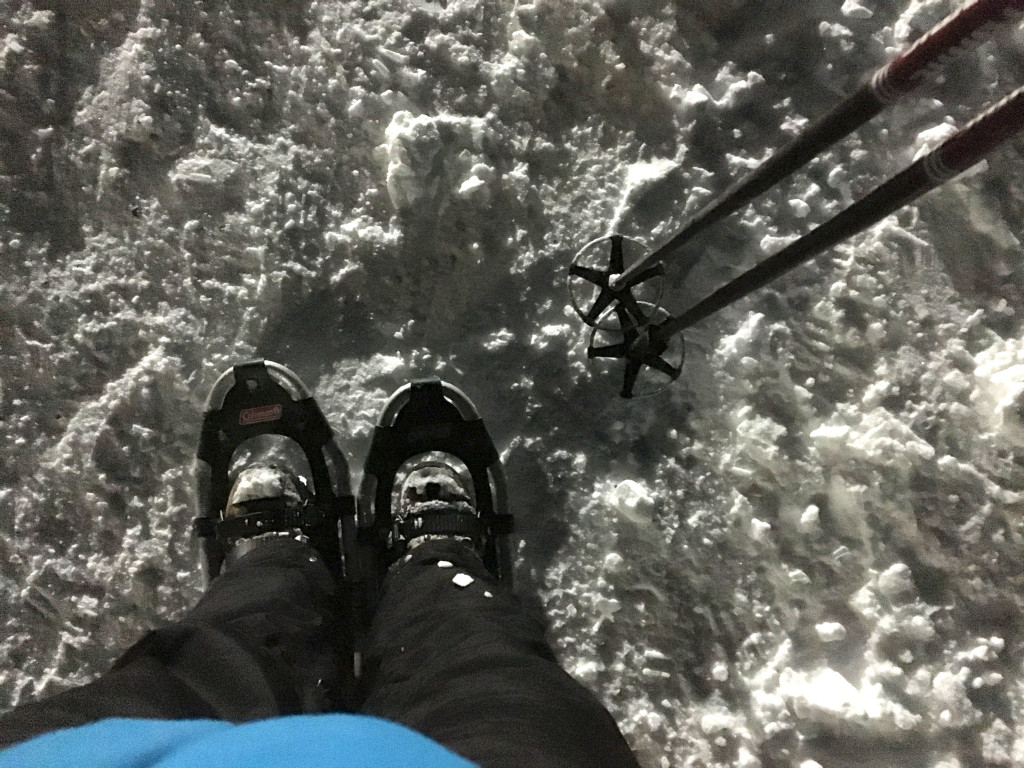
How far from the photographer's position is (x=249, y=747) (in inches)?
17.8

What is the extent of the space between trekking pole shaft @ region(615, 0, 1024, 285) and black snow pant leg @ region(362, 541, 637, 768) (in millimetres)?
527

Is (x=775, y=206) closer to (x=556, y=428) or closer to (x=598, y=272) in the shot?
(x=598, y=272)

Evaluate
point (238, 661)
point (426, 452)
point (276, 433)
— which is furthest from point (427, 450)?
point (238, 661)

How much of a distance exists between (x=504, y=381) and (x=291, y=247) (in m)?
0.40

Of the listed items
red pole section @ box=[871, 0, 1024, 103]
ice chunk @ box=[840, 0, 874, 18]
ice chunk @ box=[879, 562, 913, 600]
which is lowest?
ice chunk @ box=[879, 562, 913, 600]

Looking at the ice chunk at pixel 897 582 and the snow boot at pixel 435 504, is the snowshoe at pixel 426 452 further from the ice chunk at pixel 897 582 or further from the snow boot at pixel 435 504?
the ice chunk at pixel 897 582

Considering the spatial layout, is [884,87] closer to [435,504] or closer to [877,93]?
[877,93]

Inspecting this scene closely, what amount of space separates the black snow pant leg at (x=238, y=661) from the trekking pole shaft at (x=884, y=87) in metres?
0.72

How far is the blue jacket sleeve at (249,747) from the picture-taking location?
1.46 feet

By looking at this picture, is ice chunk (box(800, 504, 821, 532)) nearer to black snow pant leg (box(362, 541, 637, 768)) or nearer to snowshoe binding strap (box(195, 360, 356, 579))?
black snow pant leg (box(362, 541, 637, 768))

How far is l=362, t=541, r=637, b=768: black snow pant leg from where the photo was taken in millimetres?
547

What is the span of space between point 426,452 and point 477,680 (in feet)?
1.66

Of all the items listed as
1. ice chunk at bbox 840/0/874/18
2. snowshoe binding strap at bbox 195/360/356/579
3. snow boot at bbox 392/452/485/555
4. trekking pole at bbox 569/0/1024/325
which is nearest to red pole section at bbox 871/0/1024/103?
trekking pole at bbox 569/0/1024/325

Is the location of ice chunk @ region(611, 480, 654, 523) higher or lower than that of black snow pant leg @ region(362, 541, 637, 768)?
higher
